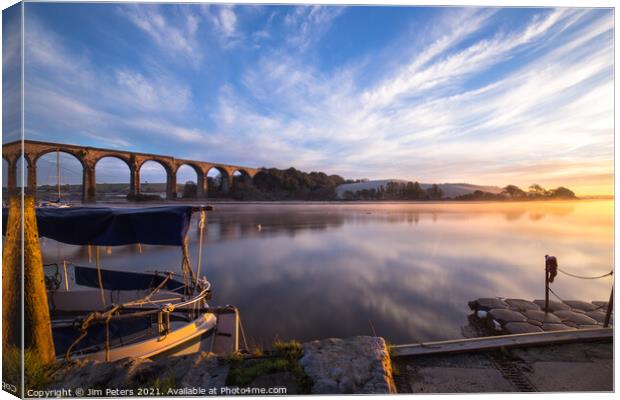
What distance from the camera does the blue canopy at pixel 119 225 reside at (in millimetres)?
3723

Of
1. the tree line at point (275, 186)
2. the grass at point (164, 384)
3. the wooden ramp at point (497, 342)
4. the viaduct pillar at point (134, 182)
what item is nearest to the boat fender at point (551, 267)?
the wooden ramp at point (497, 342)

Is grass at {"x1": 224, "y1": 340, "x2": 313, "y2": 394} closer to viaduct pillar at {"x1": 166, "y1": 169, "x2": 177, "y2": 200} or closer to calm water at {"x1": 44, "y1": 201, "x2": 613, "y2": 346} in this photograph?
calm water at {"x1": 44, "y1": 201, "x2": 613, "y2": 346}

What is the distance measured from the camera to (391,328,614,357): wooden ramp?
9.35ft

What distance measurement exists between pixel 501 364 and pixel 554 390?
456 mm

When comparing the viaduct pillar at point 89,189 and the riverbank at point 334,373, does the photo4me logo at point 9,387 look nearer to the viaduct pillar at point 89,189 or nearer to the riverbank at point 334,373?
the riverbank at point 334,373

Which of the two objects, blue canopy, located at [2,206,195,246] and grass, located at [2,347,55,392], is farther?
blue canopy, located at [2,206,195,246]

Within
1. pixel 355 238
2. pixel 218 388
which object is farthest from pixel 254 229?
pixel 218 388

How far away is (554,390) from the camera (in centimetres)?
261

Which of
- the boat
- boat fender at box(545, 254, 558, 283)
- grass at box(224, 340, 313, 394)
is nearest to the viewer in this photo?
grass at box(224, 340, 313, 394)

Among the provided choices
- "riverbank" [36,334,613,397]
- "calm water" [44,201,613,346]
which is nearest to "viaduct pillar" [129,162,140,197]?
"calm water" [44,201,613,346]

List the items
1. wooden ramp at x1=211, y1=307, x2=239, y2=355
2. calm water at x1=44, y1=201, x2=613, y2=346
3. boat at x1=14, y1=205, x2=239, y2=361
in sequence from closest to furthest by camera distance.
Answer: boat at x1=14, y1=205, x2=239, y2=361, wooden ramp at x1=211, y1=307, x2=239, y2=355, calm water at x1=44, y1=201, x2=613, y2=346

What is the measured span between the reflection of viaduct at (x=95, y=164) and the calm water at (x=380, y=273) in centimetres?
370

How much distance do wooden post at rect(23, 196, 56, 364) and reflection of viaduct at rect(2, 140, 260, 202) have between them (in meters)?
0.41

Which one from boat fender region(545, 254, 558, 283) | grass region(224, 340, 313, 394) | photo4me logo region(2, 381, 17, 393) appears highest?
boat fender region(545, 254, 558, 283)
